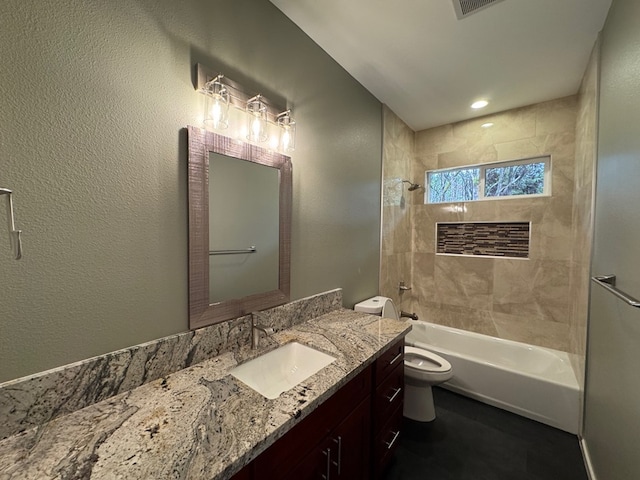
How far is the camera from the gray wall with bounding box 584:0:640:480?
1.04 metres

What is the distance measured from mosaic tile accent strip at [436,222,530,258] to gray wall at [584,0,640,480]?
1049 millimetres

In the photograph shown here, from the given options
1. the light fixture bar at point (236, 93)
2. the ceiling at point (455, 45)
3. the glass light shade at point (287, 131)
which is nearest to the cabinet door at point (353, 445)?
the glass light shade at point (287, 131)

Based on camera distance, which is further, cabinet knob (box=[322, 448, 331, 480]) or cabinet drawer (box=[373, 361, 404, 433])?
cabinet drawer (box=[373, 361, 404, 433])

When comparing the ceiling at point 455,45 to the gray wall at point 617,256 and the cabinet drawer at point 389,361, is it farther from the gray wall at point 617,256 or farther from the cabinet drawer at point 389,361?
the cabinet drawer at point 389,361

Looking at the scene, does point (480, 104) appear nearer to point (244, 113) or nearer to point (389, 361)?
point (244, 113)

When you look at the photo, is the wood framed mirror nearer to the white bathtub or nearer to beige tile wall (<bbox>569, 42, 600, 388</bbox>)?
the white bathtub

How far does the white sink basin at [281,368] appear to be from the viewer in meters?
1.18

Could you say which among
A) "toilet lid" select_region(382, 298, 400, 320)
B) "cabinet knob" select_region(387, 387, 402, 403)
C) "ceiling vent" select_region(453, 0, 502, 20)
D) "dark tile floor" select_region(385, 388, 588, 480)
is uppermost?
"ceiling vent" select_region(453, 0, 502, 20)

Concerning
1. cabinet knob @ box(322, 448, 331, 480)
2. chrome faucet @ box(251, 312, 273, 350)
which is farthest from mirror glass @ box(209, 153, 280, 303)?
cabinet knob @ box(322, 448, 331, 480)

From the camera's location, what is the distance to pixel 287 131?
1518 millimetres

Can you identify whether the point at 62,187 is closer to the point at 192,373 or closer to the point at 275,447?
the point at 192,373

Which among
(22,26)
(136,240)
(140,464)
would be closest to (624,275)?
(140,464)

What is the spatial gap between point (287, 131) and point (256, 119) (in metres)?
0.20

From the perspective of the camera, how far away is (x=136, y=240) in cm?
97
